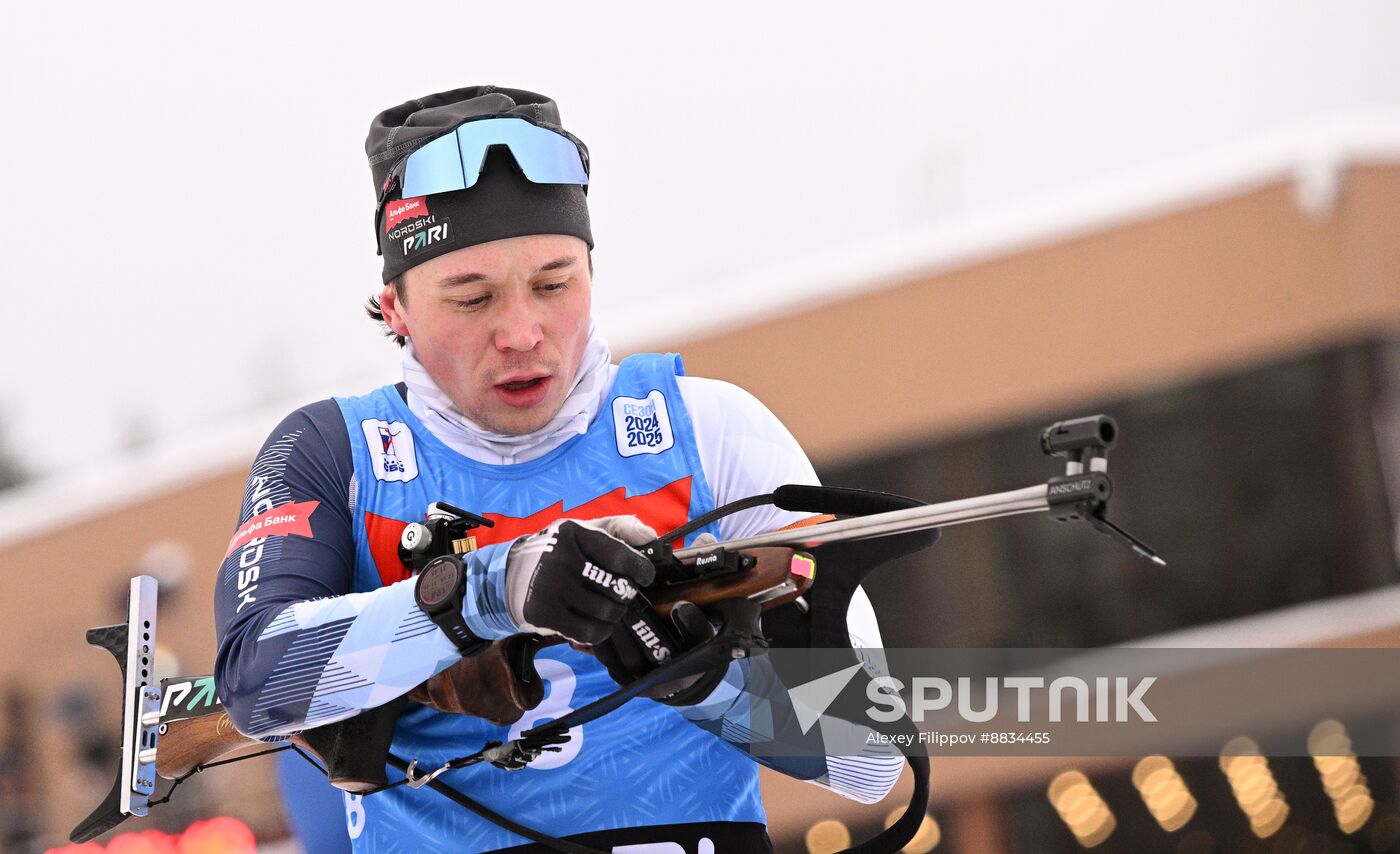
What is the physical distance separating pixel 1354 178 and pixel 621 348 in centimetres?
645

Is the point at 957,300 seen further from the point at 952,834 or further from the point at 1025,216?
the point at 952,834

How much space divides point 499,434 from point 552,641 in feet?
1.41

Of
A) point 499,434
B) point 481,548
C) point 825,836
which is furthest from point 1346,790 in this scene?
point 481,548

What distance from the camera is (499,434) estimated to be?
238 centimetres

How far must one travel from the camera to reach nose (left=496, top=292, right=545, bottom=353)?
227cm

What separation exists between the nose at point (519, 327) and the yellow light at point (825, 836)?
989 cm

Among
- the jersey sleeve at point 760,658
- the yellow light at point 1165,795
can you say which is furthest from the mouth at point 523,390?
the yellow light at point 1165,795

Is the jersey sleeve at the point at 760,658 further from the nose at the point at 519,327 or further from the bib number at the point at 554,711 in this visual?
the nose at the point at 519,327

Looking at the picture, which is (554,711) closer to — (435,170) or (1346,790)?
(435,170)

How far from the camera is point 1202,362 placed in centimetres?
1366

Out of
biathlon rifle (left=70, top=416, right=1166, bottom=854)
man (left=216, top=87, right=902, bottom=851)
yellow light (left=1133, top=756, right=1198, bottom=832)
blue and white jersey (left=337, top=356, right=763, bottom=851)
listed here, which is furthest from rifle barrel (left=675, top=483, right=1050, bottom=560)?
yellow light (left=1133, top=756, right=1198, bottom=832)

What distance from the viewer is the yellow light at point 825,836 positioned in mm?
11664

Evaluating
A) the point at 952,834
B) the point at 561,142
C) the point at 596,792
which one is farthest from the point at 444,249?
the point at 952,834

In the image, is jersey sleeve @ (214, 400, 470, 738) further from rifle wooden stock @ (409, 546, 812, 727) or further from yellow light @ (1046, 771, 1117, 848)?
yellow light @ (1046, 771, 1117, 848)
